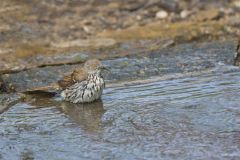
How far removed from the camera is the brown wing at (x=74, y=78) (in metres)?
9.63

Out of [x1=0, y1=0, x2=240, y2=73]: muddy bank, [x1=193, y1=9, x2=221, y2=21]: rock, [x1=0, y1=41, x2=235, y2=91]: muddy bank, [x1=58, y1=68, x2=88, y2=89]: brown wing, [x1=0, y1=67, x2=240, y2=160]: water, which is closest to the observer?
[x1=0, y1=67, x2=240, y2=160]: water

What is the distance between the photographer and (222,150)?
267 inches

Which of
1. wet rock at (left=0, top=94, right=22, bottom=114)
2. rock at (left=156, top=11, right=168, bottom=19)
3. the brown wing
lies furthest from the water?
rock at (left=156, top=11, right=168, bottom=19)

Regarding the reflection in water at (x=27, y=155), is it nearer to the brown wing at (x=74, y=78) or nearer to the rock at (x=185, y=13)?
the brown wing at (x=74, y=78)

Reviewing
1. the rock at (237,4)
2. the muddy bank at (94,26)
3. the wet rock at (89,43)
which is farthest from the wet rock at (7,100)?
the rock at (237,4)

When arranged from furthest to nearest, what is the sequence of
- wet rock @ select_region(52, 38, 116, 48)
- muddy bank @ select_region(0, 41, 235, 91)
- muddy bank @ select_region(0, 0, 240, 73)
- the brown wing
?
wet rock @ select_region(52, 38, 116, 48) → muddy bank @ select_region(0, 0, 240, 73) → muddy bank @ select_region(0, 41, 235, 91) → the brown wing

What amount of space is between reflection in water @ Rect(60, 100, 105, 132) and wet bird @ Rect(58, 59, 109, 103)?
9 centimetres

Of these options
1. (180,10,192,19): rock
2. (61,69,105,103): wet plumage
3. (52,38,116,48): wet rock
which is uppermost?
(180,10,192,19): rock

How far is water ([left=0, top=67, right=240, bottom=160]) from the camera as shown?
698 cm

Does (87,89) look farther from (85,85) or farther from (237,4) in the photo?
(237,4)

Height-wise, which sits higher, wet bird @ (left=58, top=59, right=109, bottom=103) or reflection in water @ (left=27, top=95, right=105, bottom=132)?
wet bird @ (left=58, top=59, right=109, bottom=103)

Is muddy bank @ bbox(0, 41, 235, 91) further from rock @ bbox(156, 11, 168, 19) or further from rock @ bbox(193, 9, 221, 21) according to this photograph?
rock @ bbox(156, 11, 168, 19)

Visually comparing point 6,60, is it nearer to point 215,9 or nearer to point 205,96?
point 205,96

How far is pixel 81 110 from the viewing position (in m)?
9.20
